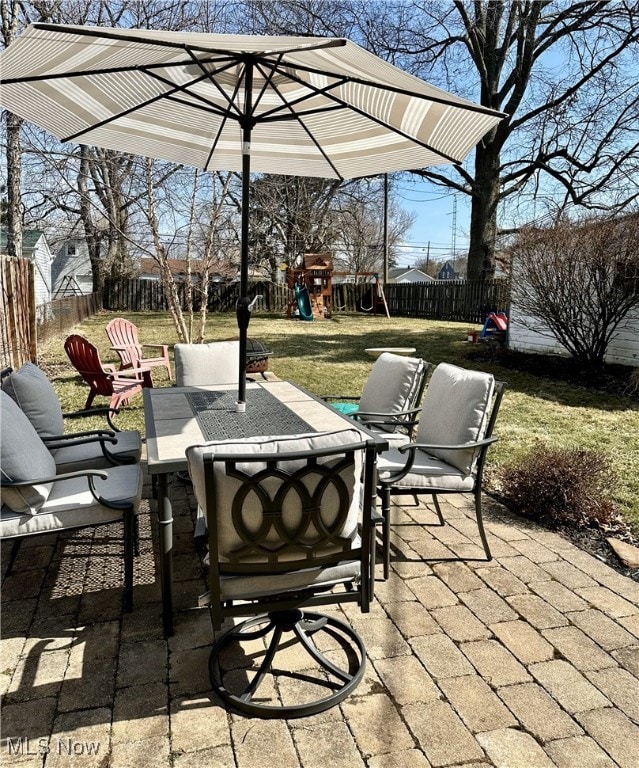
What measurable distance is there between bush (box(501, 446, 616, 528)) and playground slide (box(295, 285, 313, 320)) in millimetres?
13578

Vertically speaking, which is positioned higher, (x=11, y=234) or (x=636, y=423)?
(x=11, y=234)

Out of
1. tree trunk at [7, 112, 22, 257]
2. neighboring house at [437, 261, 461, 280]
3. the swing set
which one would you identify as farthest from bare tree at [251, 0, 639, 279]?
neighboring house at [437, 261, 461, 280]

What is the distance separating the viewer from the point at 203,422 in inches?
109

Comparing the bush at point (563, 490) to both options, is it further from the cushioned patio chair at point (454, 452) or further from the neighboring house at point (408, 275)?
the neighboring house at point (408, 275)

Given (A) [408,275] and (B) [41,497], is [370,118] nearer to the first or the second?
(B) [41,497]

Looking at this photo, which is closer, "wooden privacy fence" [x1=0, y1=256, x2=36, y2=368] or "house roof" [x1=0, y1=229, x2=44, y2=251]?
"wooden privacy fence" [x1=0, y1=256, x2=36, y2=368]

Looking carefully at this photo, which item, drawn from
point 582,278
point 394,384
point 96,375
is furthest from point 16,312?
point 582,278

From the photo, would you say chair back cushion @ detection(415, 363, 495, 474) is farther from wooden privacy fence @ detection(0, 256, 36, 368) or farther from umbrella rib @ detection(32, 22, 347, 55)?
wooden privacy fence @ detection(0, 256, 36, 368)

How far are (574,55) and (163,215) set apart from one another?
1254 centimetres

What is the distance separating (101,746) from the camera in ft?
5.55

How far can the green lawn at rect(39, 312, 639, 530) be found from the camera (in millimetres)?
4984

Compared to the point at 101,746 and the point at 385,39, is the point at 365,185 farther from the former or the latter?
the point at 101,746

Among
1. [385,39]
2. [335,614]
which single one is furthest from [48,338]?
[385,39]

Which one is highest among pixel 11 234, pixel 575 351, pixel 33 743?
pixel 11 234
